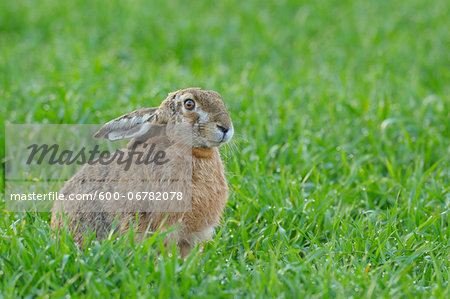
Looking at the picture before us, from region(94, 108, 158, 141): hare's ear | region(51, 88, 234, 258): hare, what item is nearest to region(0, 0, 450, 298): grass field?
region(51, 88, 234, 258): hare

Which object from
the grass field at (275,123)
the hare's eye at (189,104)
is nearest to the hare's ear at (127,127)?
the hare's eye at (189,104)

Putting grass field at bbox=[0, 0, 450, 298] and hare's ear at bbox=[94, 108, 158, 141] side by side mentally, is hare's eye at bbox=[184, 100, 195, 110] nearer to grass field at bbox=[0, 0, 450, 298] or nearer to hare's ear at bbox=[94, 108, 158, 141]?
hare's ear at bbox=[94, 108, 158, 141]

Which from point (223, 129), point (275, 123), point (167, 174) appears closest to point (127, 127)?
point (167, 174)

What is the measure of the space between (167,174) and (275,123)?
213cm

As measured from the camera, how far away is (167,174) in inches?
123

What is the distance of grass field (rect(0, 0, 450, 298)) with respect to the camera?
295cm

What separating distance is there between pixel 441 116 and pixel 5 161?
3475mm

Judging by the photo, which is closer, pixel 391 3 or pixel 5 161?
pixel 5 161

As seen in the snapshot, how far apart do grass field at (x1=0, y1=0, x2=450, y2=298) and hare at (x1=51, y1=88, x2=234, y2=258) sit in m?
0.13

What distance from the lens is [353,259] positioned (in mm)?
3211

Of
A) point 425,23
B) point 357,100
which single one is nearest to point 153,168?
point 357,100

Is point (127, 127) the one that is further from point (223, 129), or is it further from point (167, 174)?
point (223, 129)

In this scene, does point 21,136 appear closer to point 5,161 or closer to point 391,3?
point 5,161

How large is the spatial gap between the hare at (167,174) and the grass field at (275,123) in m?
0.13
